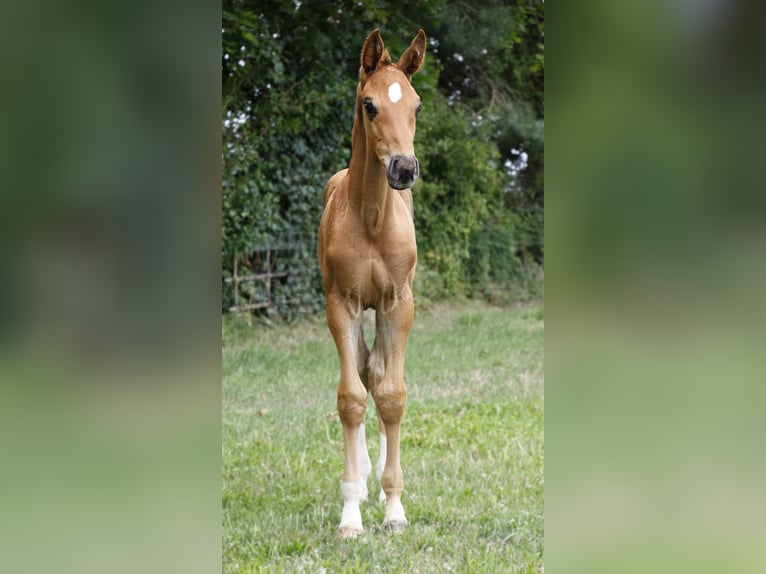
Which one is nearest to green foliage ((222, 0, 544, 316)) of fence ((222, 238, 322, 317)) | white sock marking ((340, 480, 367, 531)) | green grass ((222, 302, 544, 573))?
fence ((222, 238, 322, 317))

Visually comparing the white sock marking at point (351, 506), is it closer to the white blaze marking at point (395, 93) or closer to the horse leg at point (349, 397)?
the horse leg at point (349, 397)

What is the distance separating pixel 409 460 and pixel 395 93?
260 cm

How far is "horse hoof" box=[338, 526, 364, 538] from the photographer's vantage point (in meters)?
3.50

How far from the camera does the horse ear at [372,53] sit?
3.22m

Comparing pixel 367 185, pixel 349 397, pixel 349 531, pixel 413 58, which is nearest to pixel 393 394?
pixel 349 397

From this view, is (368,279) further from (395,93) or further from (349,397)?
(395,93)

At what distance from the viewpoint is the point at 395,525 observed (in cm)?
362

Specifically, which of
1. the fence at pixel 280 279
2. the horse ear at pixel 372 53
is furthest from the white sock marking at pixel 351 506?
the fence at pixel 280 279

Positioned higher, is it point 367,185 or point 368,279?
point 367,185

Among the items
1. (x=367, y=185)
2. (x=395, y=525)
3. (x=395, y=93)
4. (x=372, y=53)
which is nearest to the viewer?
(x=395, y=93)

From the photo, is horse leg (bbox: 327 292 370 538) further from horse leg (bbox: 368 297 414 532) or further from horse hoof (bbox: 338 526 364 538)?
horse leg (bbox: 368 297 414 532)
